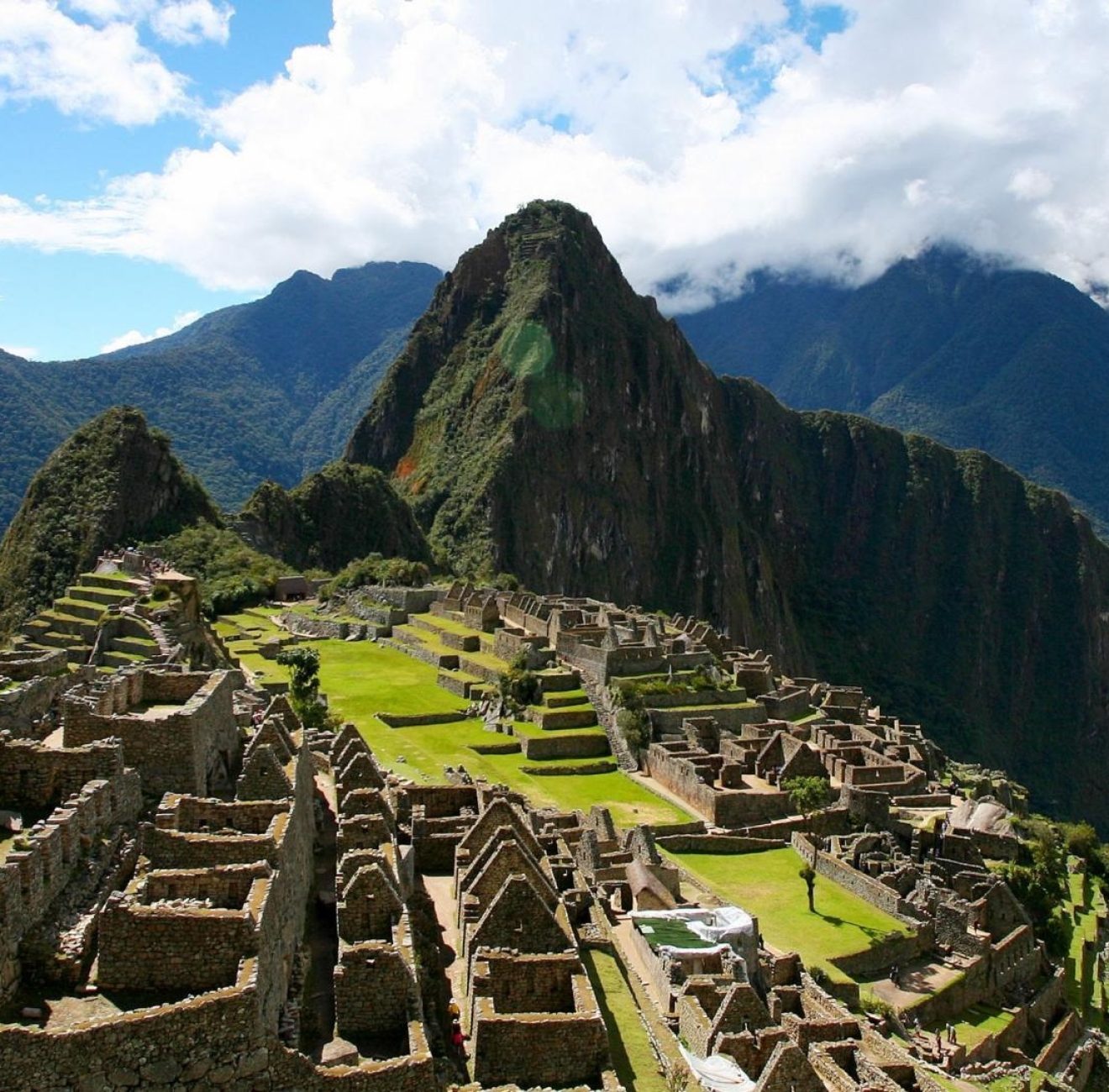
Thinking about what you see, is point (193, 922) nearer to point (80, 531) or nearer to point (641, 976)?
point (641, 976)

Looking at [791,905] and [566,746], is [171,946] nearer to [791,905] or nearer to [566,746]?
[791,905]

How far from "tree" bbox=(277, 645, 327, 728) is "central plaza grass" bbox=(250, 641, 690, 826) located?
6.98 ft

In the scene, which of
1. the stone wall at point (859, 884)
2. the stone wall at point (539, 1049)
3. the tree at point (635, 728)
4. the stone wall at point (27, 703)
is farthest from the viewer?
the tree at point (635, 728)

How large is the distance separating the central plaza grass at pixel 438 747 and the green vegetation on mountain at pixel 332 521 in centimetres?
5623

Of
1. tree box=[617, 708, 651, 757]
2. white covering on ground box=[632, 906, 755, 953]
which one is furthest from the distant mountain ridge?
white covering on ground box=[632, 906, 755, 953]

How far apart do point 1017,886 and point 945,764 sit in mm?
31376

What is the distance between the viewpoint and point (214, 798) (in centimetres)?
1513

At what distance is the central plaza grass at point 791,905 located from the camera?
91.9ft

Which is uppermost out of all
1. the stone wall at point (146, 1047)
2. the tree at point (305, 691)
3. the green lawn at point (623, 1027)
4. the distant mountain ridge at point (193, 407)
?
the distant mountain ridge at point (193, 407)

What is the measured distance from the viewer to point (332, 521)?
12606 cm

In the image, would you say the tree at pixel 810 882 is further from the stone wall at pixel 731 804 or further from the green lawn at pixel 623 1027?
the green lawn at pixel 623 1027

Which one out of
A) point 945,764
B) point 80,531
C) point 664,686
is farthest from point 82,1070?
point 80,531

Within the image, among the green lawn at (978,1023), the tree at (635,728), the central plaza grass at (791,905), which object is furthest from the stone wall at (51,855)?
the tree at (635,728)

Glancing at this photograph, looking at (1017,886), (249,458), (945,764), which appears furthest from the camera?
(249,458)
